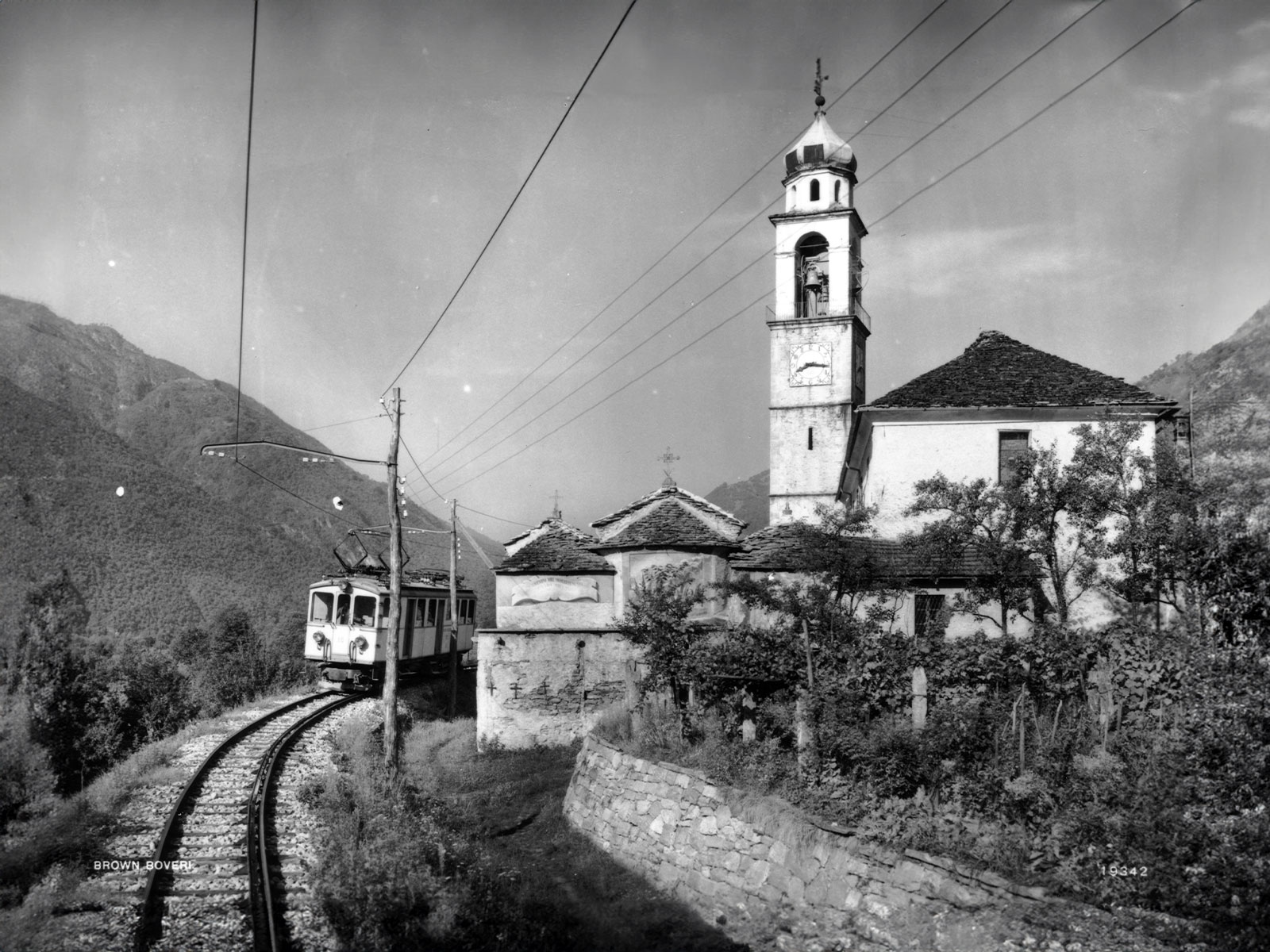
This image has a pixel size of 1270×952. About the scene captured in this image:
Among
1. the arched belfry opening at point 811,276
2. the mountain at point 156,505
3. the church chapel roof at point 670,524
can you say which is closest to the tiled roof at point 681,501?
the church chapel roof at point 670,524

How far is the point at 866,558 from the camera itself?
15.1 metres

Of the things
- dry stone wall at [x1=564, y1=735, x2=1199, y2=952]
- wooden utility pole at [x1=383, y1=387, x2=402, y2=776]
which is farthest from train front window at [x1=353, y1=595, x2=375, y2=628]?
dry stone wall at [x1=564, y1=735, x2=1199, y2=952]

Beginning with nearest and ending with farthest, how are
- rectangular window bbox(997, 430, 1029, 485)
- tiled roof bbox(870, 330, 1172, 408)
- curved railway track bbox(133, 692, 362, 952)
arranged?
curved railway track bbox(133, 692, 362, 952) < tiled roof bbox(870, 330, 1172, 408) < rectangular window bbox(997, 430, 1029, 485)

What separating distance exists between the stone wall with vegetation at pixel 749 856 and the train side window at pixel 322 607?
12.3 m

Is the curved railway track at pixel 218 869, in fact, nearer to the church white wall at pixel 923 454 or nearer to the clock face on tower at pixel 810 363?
the church white wall at pixel 923 454

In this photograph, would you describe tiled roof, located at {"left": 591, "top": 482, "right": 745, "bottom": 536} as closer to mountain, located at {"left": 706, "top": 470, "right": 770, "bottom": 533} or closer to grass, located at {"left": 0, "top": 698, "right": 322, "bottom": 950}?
grass, located at {"left": 0, "top": 698, "right": 322, "bottom": 950}

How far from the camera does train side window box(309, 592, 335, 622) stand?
2631 centimetres

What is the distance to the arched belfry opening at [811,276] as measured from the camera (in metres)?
33.8

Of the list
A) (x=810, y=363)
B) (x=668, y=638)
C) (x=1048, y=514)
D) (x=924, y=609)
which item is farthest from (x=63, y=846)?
(x=810, y=363)

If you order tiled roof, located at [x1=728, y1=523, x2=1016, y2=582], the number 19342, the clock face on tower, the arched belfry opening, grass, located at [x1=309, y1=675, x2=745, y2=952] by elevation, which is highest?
the arched belfry opening

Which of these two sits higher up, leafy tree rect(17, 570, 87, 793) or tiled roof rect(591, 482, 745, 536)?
tiled roof rect(591, 482, 745, 536)

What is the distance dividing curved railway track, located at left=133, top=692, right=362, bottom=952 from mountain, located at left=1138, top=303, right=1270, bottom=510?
2586cm

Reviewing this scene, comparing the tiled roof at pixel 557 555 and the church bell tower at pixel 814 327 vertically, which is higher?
the church bell tower at pixel 814 327

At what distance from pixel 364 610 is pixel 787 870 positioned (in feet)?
56.7
